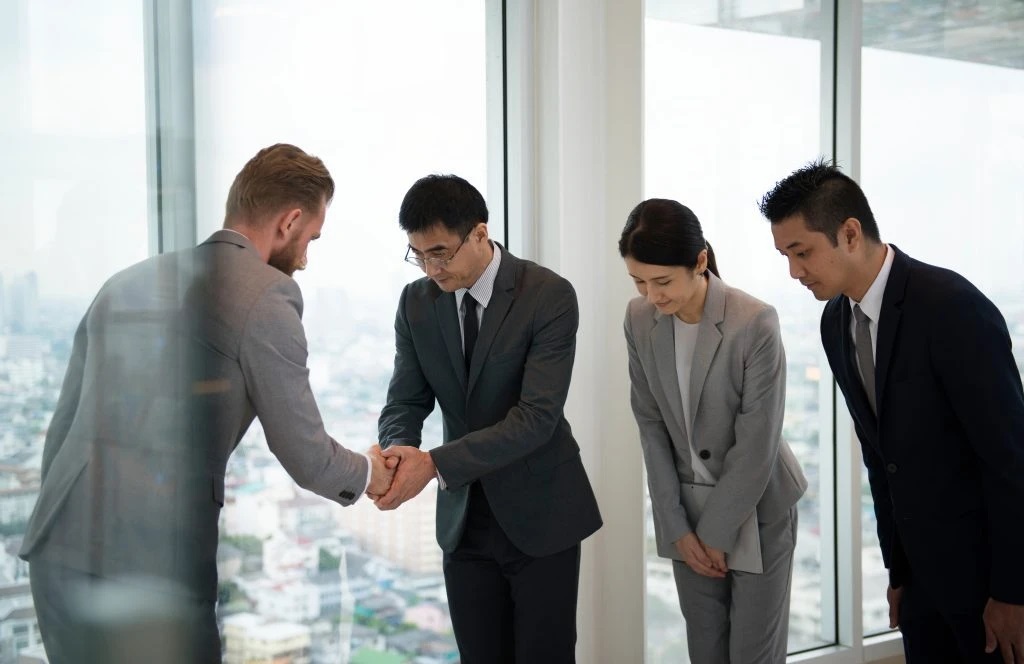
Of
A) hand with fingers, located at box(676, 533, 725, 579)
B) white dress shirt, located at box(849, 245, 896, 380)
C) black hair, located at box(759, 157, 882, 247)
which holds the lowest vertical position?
hand with fingers, located at box(676, 533, 725, 579)

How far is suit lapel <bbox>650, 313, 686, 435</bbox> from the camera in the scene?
235cm

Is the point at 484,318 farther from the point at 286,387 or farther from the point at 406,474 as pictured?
the point at 286,387

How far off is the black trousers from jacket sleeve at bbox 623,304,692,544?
0.54 meters

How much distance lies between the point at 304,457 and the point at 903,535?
1.34 metres

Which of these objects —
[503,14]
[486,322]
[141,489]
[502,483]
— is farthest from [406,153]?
[141,489]

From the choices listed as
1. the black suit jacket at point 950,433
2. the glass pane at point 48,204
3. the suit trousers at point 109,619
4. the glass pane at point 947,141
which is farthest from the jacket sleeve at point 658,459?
the glass pane at point 947,141

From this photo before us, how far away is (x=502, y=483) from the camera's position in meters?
2.26

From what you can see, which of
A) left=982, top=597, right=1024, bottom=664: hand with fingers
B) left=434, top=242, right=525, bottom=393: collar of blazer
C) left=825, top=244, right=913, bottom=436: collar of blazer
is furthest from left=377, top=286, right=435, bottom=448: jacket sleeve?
left=982, top=597, right=1024, bottom=664: hand with fingers

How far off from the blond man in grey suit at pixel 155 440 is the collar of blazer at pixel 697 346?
97cm

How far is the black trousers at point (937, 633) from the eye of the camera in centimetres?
205

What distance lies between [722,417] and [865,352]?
0.37 meters

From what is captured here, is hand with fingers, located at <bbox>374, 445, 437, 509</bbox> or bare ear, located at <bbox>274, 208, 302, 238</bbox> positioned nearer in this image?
bare ear, located at <bbox>274, 208, 302, 238</bbox>

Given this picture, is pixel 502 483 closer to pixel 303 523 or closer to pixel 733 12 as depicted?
pixel 303 523

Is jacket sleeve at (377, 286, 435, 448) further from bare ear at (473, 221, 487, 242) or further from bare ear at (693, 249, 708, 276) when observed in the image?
bare ear at (693, 249, 708, 276)
